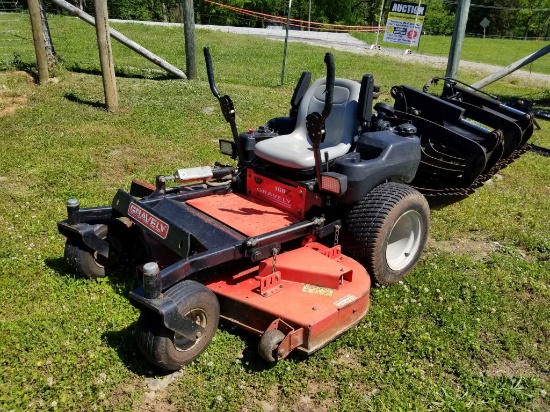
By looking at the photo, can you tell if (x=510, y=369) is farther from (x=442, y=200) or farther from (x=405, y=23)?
(x=405, y=23)

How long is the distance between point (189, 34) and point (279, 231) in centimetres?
738

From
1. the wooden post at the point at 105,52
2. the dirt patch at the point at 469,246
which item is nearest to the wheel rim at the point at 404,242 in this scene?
the dirt patch at the point at 469,246

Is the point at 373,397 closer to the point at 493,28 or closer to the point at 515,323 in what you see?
the point at 515,323

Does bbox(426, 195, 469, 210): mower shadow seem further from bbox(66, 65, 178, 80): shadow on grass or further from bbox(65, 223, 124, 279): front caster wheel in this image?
bbox(66, 65, 178, 80): shadow on grass

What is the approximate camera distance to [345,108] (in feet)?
14.6

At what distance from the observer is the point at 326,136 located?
4.57 metres

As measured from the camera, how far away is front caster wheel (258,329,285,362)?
10.2 ft

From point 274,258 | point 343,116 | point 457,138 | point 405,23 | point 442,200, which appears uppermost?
point 405,23

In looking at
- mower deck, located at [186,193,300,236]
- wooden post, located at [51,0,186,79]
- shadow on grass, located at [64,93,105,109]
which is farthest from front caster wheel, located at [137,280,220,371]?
wooden post, located at [51,0,186,79]

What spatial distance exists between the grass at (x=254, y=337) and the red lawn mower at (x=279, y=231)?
0.65 ft

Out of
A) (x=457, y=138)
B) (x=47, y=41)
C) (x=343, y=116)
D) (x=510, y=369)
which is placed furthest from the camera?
(x=47, y=41)

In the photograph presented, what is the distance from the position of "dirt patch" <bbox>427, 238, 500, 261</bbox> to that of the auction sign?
8.13 m

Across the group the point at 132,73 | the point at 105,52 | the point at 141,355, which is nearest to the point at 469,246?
the point at 141,355

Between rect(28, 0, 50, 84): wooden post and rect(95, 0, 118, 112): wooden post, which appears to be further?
rect(28, 0, 50, 84): wooden post
